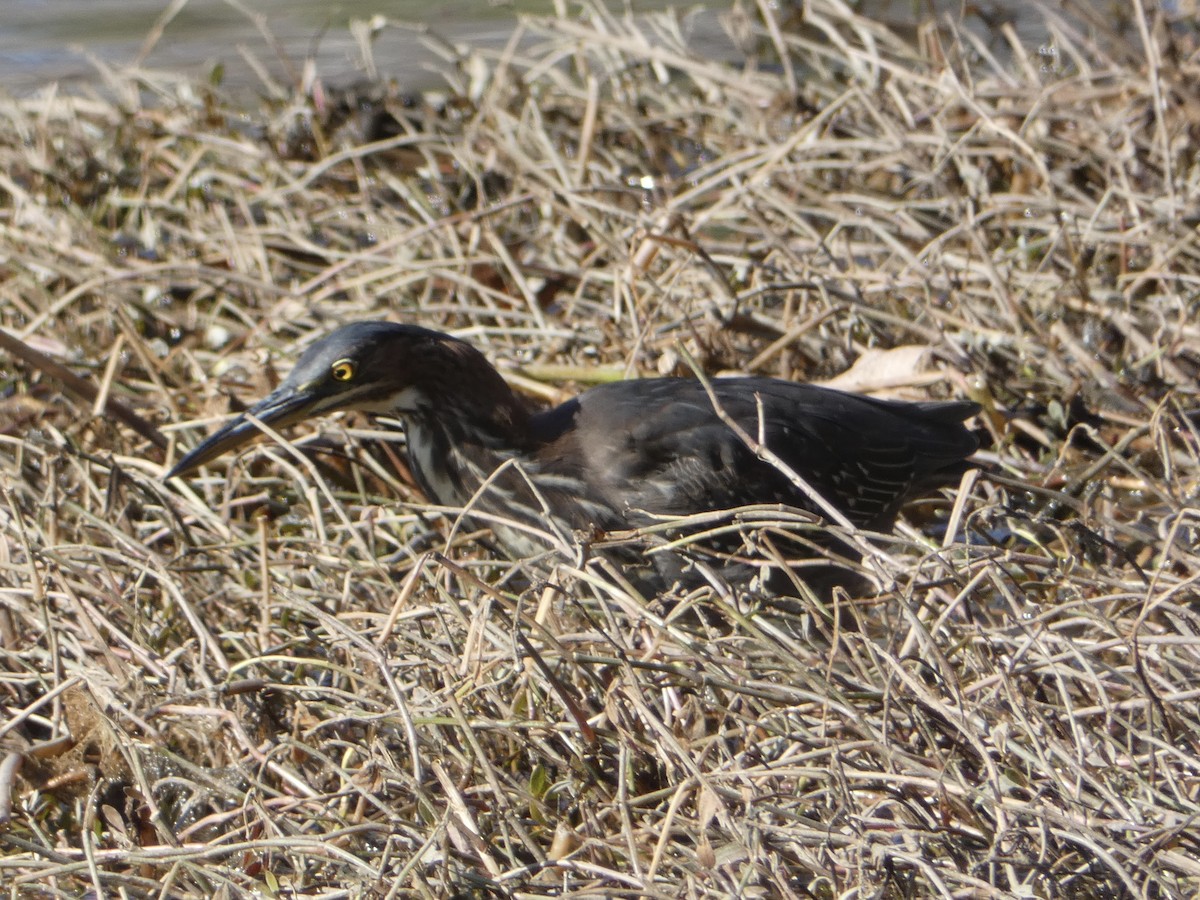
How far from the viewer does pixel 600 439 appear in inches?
149

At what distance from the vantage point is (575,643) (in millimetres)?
2844

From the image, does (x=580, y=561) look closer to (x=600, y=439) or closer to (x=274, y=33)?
(x=600, y=439)

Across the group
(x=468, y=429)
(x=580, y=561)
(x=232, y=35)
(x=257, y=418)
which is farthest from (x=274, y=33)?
(x=580, y=561)

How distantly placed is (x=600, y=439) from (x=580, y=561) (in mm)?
1130

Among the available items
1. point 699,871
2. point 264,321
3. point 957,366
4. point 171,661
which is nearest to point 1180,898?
point 699,871

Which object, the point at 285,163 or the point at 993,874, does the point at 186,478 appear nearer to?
the point at 285,163

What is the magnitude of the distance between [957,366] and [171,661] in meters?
2.48

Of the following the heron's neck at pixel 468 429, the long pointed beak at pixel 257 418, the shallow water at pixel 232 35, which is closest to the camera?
the long pointed beak at pixel 257 418

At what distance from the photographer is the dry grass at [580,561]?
2477mm

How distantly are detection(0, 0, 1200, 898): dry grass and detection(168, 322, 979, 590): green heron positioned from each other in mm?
215

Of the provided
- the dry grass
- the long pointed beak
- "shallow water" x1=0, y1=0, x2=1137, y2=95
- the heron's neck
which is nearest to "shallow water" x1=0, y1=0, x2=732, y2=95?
"shallow water" x1=0, y1=0, x2=1137, y2=95

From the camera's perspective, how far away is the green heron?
3.67 metres

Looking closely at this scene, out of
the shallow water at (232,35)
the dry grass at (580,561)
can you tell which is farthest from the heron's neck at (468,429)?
the shallow water at (232,35)

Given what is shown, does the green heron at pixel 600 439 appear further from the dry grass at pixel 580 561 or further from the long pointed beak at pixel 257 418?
the dry grass at pixel 580 561
